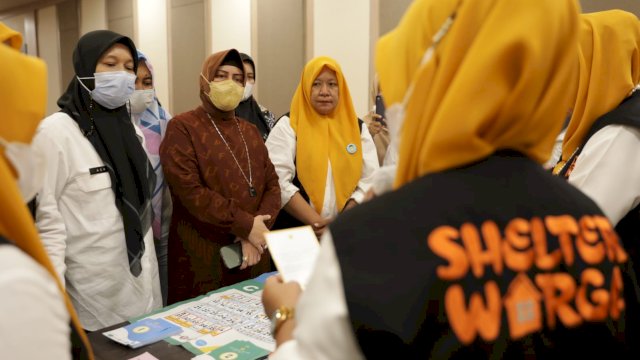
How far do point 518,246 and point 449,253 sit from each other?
0.11 meters

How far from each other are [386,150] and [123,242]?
5.42 ft

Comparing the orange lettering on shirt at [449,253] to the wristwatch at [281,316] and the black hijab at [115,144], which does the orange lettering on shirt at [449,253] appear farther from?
the black hijab at [115,144]

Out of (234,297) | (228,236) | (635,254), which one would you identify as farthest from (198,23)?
(635,254)

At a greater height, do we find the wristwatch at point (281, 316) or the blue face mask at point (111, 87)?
the blue face mask at point (111, 87)

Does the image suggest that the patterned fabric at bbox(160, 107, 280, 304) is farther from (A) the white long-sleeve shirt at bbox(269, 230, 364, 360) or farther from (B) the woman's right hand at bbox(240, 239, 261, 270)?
(A) the white long-sleeve shirt at bbox(269, 230, 364, 360)

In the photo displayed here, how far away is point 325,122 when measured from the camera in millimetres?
2783

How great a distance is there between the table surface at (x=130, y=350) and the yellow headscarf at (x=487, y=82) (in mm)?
936

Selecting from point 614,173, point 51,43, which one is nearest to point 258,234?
point 614,173

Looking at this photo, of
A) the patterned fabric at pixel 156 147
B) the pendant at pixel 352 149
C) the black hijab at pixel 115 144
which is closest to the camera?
the black hijab at pixel 115 144

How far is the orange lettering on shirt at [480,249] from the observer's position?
2.08 feet

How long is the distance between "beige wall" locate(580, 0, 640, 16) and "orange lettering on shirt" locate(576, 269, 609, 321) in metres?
3.08

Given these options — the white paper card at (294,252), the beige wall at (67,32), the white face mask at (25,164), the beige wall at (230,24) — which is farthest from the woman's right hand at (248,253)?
the beige wall at (67,32)

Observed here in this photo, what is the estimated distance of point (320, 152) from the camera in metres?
2.68

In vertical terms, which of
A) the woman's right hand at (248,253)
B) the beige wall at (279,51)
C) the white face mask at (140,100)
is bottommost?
the woman's right hand at (248,253)
